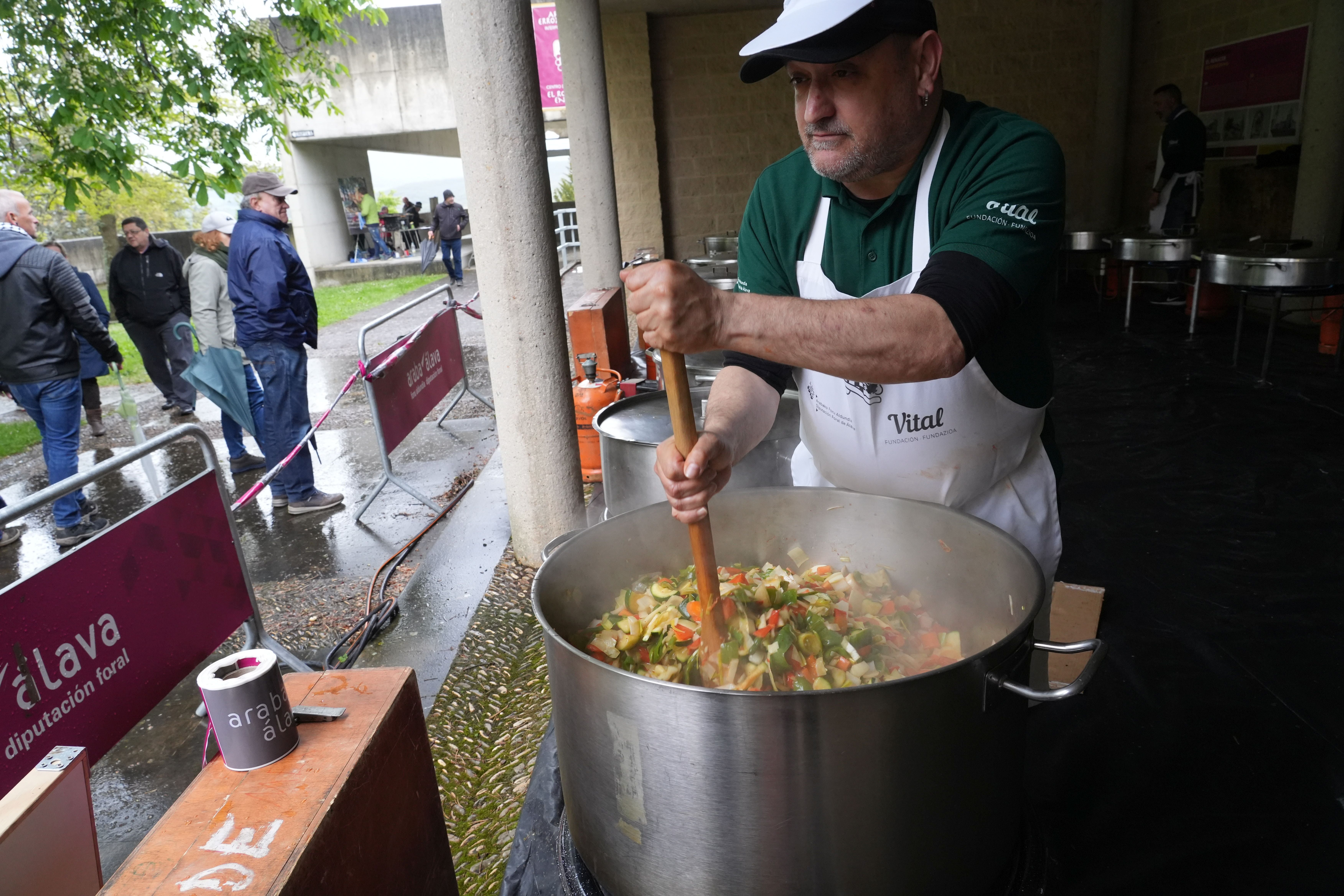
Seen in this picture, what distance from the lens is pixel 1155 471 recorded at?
4559mm

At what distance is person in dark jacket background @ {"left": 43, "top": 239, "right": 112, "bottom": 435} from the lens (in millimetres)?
7785

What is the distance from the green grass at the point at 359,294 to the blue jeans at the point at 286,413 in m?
8.83

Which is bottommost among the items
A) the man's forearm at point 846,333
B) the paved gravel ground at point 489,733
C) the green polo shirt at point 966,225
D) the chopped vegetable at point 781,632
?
the paved gravel ground at point 489,733

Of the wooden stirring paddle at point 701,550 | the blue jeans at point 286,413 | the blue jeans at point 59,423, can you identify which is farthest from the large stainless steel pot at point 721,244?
the wooden stirring paddle at point 701,550

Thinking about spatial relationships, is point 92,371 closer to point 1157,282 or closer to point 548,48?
point 548,48

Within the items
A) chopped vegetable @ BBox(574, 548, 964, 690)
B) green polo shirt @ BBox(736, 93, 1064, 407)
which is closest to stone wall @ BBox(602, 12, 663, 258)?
green polo shirt @ BBox(736, 93, 1064, 407)

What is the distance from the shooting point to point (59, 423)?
5.79 metres

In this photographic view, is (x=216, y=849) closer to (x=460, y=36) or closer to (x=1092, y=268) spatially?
(x=460, y=36)

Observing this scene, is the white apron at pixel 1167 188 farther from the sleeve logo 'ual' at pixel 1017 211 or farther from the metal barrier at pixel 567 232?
the metal barrier at pixel 567 232

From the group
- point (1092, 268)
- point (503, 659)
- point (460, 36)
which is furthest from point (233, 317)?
point (1092, 268)

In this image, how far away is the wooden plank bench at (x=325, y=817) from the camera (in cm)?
113

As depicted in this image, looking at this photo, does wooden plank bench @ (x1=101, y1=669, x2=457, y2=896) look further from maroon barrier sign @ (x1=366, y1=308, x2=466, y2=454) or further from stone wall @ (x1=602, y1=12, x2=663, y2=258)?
stone wall @ (x1=602, y1=12, x2=663, y2=258)

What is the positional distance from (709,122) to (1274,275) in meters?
7.33

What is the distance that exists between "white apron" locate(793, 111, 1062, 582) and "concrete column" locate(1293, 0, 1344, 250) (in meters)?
7.06
